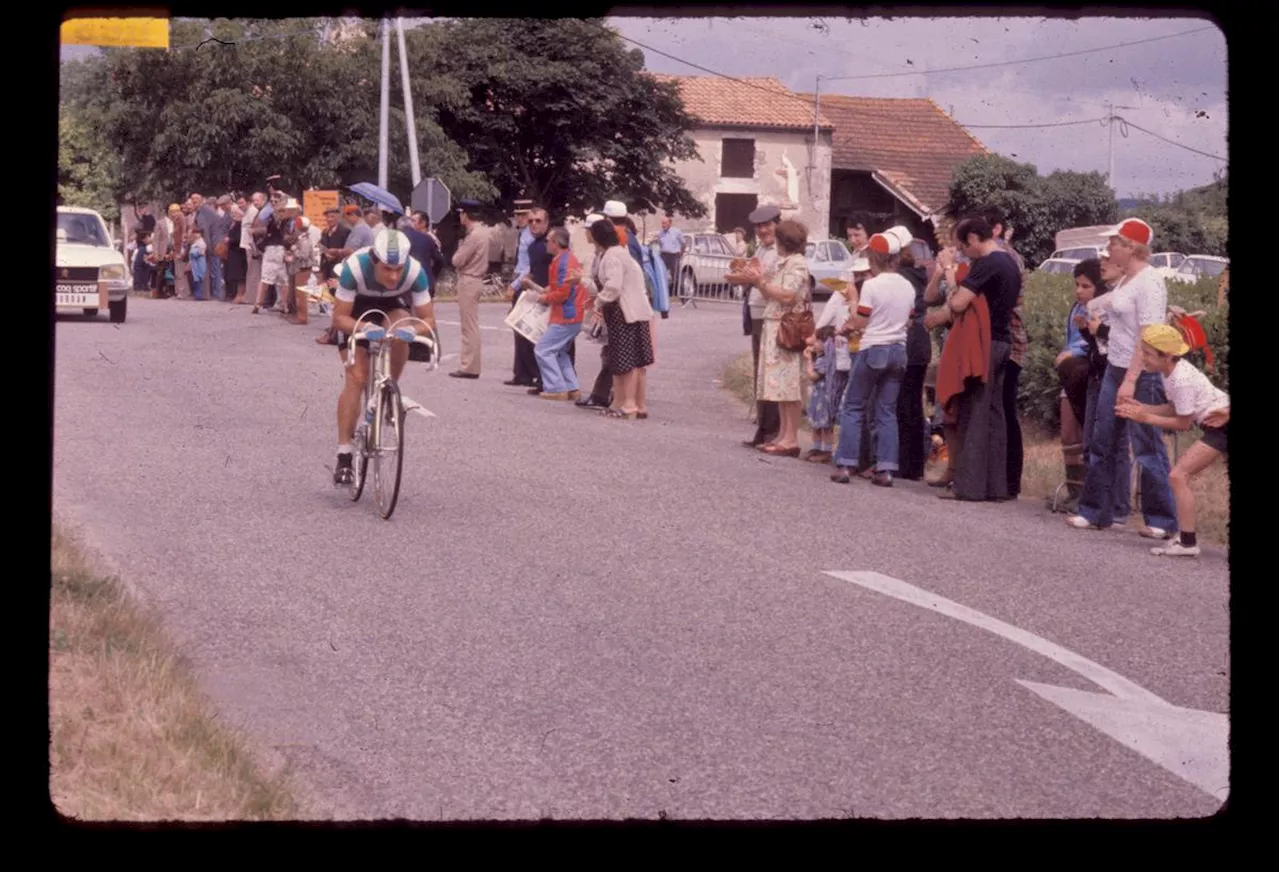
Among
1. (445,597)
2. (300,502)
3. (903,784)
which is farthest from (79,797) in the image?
(300,502)

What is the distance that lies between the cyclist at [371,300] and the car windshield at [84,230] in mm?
14433

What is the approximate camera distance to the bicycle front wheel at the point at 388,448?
33.8 ft

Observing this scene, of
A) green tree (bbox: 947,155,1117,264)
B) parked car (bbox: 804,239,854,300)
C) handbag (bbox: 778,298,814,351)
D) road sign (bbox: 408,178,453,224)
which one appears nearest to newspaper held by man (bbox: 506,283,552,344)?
handbag (bbox: 778,298,814,351)

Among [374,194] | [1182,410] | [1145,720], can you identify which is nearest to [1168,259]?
Result: [1182,410]

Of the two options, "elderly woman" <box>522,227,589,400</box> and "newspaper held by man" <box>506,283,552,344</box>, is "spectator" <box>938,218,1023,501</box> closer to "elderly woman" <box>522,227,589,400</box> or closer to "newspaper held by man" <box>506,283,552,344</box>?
"elderly woman" <box>522,227,589,400</box>

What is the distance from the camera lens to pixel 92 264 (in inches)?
962

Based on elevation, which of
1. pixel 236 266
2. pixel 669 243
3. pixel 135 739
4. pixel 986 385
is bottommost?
pixel 135 739

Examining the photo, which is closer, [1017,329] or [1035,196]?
[1017,329]

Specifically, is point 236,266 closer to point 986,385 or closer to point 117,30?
point 986,385

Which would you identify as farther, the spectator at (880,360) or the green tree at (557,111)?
the green tree at (557,111)

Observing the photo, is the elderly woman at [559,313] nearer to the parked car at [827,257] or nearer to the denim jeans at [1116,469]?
the denim jeans at [1116,469]

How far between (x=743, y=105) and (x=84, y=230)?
39.3 m

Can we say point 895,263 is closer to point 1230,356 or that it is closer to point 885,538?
point 885,538

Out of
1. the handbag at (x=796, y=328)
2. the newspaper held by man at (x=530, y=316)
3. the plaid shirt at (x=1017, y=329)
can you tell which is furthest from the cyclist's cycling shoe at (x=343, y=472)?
the newspaper held by man at (x=530, y=316)
